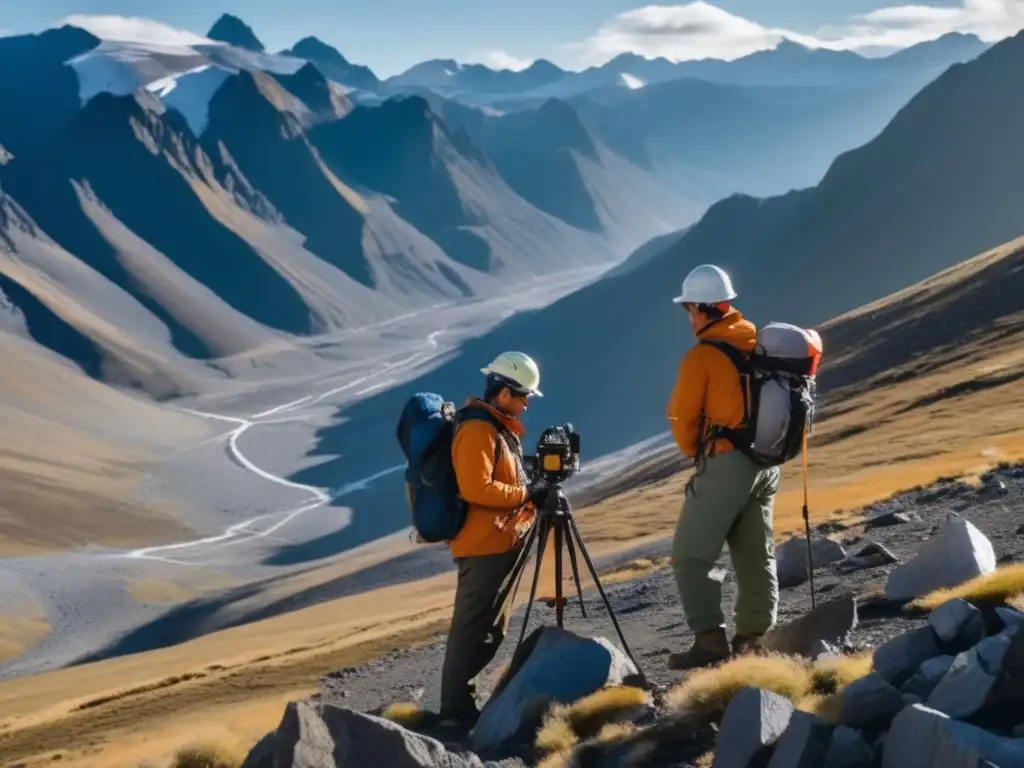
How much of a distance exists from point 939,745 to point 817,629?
3.88m

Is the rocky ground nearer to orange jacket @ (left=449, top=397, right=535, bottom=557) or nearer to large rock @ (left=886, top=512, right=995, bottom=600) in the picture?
large rock @ (left=886, top=512, right=995, bottom=600)

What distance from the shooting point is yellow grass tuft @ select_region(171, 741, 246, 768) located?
12.2 metres

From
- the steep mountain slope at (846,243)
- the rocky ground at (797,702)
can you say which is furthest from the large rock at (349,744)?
the steep mountain slope at (846,243)

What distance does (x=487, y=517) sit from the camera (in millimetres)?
10180

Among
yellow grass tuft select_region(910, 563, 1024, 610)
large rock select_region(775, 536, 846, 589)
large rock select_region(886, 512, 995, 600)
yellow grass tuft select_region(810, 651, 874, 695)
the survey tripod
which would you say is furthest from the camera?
large rock select_region(775, 536, 846, 589)

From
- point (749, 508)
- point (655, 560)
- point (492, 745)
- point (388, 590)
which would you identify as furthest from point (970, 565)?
point (388, 590)

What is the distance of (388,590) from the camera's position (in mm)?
50406

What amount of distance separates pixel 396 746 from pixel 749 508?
402cm

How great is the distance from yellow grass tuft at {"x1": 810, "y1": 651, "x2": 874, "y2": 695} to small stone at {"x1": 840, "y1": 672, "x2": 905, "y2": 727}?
2.21ft

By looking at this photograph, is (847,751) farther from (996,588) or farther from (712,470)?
(712,470)

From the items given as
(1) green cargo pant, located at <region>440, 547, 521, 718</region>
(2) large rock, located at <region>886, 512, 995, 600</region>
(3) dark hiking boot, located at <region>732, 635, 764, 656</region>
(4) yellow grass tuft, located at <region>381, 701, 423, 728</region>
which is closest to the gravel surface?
(2) large rock, located at <region>886, 512, 995, 600</region>

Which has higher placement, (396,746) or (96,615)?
(396,746)

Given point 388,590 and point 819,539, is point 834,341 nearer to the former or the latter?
point 388,590

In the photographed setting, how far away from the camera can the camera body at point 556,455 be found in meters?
10.1
